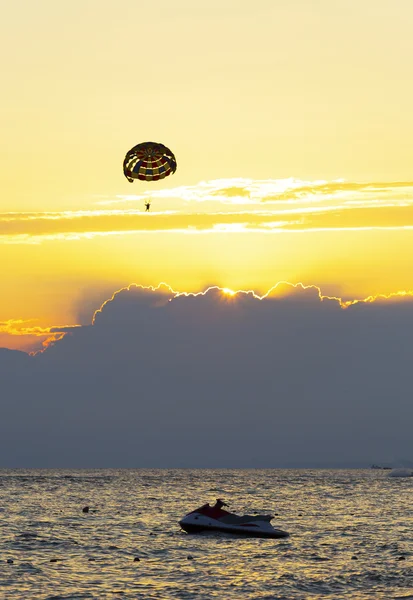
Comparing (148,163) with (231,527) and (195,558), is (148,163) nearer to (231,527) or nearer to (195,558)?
(231,527)

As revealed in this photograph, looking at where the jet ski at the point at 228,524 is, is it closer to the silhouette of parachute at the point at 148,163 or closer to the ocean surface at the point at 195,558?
the ocean surface at the point at 195,558

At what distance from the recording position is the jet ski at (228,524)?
3536 inches

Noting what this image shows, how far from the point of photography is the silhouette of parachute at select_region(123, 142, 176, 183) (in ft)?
316

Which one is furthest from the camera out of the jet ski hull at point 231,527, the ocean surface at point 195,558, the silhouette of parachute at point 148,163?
the silhouette of parachute at point 148,163

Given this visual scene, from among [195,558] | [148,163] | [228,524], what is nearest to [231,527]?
[228,524]

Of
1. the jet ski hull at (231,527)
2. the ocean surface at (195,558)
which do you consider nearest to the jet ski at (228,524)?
the jet ski hull at (231,527)

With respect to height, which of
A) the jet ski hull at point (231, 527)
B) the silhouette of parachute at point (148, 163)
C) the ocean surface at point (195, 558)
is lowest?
the ocean surface at point (195, 558)

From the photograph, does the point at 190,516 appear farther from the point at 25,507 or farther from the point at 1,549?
the point at 25,507

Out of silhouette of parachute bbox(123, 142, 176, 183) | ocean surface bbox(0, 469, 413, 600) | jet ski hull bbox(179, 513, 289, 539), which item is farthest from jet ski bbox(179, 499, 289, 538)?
silhouette of parachute bbox(123, 142, 176, 183)

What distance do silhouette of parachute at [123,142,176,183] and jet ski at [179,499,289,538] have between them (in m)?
32.7

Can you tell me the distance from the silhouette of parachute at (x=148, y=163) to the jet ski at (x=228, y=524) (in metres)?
32.7

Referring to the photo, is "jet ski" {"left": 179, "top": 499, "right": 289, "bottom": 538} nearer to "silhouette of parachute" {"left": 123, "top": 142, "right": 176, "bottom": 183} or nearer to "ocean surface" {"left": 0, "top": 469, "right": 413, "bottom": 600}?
"ocean surface" {"left": 0, "top": 469, "right": 413, "bottom": 600}

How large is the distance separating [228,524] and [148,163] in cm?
3623

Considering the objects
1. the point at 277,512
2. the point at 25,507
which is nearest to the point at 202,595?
the point at 277,512
